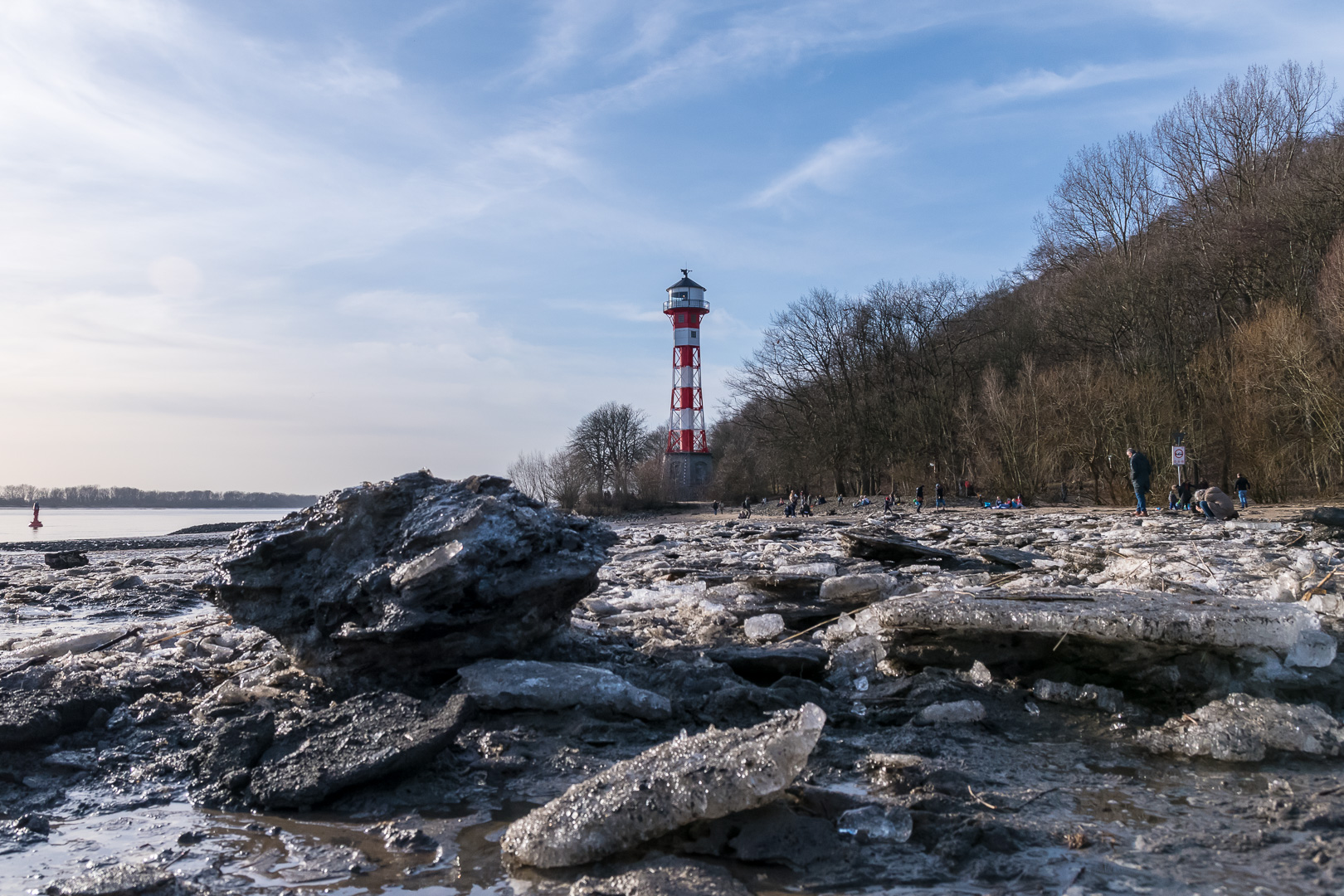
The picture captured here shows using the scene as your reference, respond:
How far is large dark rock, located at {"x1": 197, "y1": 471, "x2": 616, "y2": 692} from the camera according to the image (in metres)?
4.25

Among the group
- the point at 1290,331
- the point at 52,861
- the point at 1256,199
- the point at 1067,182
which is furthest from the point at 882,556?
the point at 1067,182

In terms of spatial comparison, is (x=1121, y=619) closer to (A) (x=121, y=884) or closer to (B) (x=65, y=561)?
(A) (x=121, y=884)

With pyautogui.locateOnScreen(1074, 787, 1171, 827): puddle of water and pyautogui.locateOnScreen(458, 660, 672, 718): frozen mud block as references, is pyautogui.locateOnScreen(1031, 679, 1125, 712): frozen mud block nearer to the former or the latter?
pyautogui.locateOnScreen(1074, 787, 1171, 827): puddle of water

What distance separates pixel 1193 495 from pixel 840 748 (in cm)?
1735

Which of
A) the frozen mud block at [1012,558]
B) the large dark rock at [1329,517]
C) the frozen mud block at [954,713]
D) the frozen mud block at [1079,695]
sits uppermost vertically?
the large dark rock at [1329,517]

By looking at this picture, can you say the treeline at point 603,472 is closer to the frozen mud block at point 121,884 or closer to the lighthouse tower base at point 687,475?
the lighthouse tower base at point 687,475

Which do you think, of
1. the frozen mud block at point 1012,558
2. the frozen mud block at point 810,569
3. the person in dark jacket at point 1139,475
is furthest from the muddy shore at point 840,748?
the person in dark jacket at point 1139,475

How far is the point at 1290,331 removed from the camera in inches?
789

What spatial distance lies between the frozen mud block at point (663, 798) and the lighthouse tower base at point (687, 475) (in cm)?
4149

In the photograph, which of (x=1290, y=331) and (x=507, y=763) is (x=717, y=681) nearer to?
(x=507, y=763)

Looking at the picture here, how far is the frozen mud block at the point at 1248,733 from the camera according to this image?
3.18 meters

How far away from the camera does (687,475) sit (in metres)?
46.6

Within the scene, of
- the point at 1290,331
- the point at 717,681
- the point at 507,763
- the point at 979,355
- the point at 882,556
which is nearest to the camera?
the point at 507,763

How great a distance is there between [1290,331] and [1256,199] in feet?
27.9
